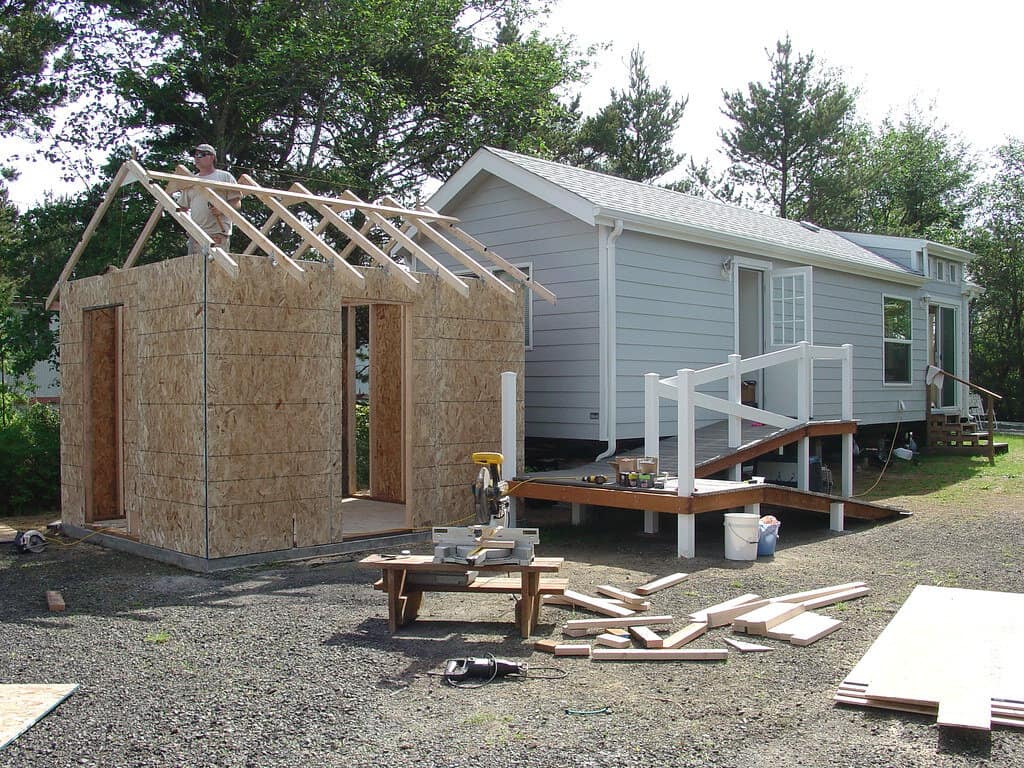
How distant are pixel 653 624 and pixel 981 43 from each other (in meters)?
33.3

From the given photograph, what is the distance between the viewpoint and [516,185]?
39.7 ft

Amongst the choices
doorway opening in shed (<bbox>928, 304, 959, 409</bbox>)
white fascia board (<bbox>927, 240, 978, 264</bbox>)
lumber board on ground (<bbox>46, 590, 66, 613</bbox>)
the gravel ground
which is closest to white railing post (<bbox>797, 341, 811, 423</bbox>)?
the gravel ground

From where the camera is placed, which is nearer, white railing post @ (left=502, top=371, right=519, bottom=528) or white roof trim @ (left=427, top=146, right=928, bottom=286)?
white railing post @ (left=502, top=371, right=519, bottom=528)

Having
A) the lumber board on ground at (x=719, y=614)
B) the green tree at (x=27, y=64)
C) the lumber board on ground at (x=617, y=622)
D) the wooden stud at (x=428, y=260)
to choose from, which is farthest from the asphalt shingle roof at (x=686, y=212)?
the green tree at (x=27, y=64)

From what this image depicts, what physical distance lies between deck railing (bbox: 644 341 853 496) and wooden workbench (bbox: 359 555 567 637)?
2.71 m

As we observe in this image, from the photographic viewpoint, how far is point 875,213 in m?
38.2

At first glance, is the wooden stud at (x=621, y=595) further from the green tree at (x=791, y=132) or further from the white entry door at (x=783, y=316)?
the green tree at (x=791, y=132)

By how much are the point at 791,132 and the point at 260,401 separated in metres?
30.5

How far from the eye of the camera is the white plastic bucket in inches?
341

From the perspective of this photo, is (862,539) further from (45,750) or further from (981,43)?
(981,43)

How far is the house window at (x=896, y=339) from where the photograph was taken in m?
16.4

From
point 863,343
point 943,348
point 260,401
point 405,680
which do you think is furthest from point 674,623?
point 943,348

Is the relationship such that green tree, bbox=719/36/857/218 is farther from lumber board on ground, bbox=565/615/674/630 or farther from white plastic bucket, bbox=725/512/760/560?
lumber board on ground, bbox=565/615/674/630

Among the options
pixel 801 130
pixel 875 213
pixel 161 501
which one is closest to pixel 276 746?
pixel 161 501
